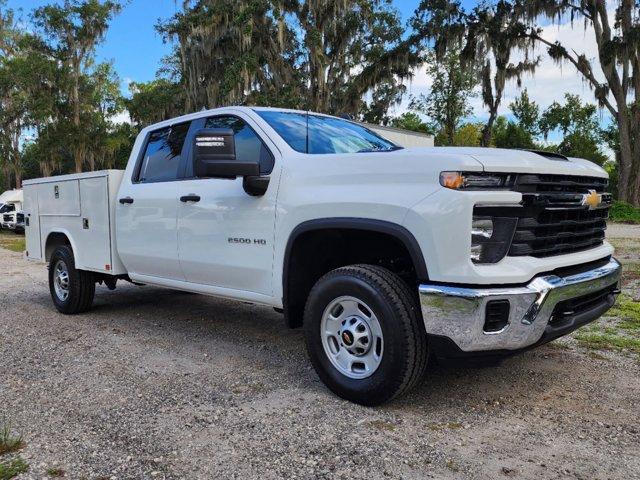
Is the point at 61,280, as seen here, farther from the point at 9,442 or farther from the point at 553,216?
the point at 553,216

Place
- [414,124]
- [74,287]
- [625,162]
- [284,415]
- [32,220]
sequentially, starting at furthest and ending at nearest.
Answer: [414,124], [625,162], [32,220], [74,287], [284,415]

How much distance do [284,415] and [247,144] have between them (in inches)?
83.7

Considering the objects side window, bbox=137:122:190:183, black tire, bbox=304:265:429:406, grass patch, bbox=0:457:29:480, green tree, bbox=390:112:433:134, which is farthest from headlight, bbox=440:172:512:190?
green tree, bbox=390:112:433:134

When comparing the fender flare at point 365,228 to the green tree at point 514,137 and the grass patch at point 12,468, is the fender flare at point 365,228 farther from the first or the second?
the green tree at point 514,137

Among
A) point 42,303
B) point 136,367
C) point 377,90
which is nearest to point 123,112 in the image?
point 377,90

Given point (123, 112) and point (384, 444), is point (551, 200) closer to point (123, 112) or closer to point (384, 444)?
point (384, 444)

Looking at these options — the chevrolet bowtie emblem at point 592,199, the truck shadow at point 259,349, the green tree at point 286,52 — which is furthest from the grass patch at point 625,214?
the chevrolet bowtie emblem at point 592,199

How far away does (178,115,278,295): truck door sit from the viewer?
417 centimetres

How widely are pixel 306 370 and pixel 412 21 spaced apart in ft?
80.5

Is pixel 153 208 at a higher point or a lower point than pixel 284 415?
higher

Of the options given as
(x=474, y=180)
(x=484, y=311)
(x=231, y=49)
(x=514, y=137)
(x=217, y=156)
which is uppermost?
(x=231, y=49)

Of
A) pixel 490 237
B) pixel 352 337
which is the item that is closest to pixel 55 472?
pixel 352 337

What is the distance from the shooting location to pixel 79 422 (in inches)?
134

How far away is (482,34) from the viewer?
985 inches
